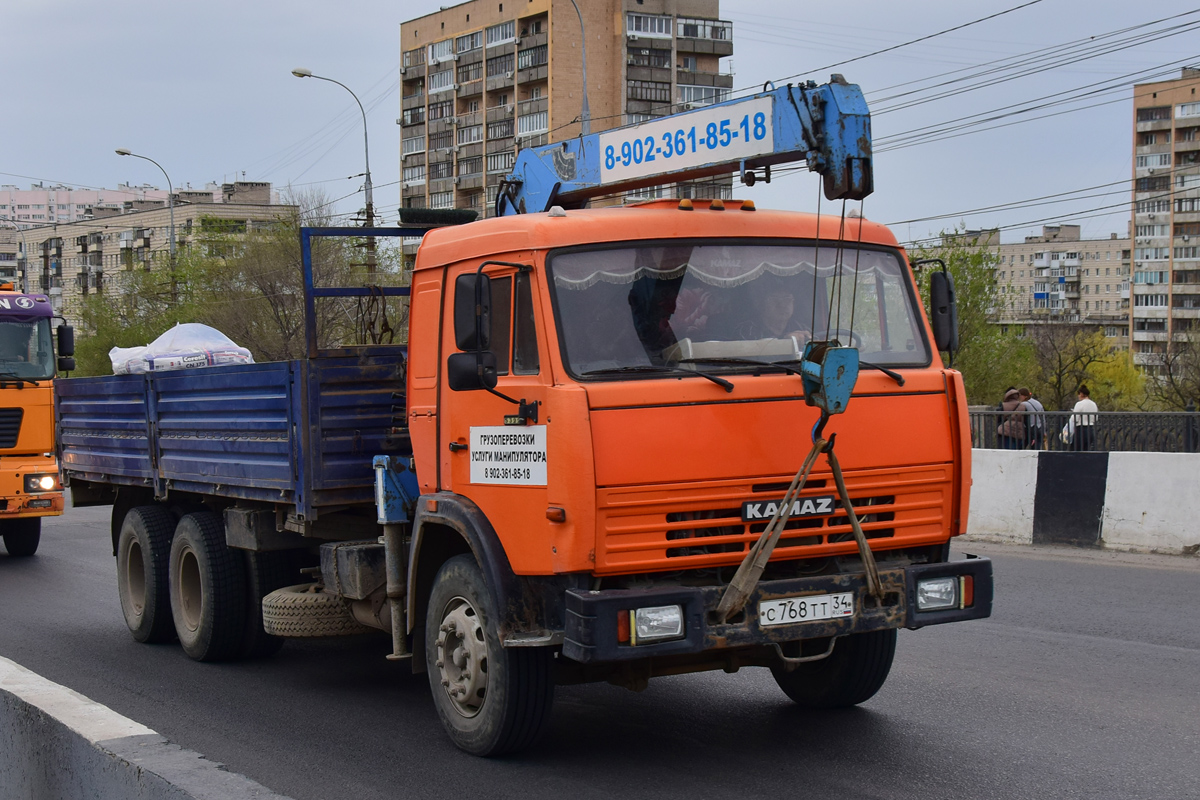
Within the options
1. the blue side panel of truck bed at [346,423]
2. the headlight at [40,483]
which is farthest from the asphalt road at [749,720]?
the headlight at [40,483]

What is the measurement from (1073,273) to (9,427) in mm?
153730

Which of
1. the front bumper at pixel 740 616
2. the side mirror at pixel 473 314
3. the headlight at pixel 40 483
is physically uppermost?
the side mirror at pixel 473 314

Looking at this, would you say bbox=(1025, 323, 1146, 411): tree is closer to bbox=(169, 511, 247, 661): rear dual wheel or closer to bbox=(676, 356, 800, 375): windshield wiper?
bbox=(169, 511, 247, 661): rear dual wheel

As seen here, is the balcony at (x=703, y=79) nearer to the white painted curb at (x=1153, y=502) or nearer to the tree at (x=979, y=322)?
the tree at (x=979, y=322)

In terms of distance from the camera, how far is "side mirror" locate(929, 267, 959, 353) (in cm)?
614

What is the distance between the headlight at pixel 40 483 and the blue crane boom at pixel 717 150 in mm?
8217

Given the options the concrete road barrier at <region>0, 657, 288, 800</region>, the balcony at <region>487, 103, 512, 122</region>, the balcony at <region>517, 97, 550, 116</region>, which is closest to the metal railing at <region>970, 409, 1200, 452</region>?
the concrete road barrier at <region>0, 657, 288, 800</region>

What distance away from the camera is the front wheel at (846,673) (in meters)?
6.28

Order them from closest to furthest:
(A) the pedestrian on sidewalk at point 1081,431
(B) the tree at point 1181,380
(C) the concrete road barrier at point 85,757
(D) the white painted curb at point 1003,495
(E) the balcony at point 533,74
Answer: (C) the concrete road barrier at point 85,757 → (D) the white painted curb at point 1003,495 → (A) the pedestrian on sidewalk at point 1081,431 → (B) the tree at point 1181,380 → (E) the balcony at point 533,74

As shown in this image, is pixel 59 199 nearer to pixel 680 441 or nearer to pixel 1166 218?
pixel 1166 218

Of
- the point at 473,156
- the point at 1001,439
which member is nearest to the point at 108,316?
the point at 473,156

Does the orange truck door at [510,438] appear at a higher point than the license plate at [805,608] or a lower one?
higher

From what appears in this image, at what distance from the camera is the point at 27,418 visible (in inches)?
573

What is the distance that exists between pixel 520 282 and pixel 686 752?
2.19m
